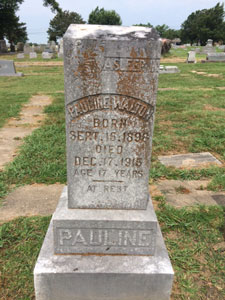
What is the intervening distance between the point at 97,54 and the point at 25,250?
6.42ft

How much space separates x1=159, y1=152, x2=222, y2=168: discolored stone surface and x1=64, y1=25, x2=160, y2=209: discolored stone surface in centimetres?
232

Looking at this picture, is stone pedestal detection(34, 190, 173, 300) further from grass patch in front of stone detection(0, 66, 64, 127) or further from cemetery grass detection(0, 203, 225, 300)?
grass patch in front of stone detection(0, 66, 64, 127)

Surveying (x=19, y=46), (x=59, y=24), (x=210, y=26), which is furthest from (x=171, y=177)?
(x=210, y=26)

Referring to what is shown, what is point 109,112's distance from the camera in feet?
6.22

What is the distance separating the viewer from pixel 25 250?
2549 millimetres

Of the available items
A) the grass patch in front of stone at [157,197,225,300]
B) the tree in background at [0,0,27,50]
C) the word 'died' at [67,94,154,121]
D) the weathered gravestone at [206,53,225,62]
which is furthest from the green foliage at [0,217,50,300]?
the tree in background at [0,0,27,50]

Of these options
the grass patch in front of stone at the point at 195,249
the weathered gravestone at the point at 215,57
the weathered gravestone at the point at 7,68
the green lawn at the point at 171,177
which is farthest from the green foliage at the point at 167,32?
the grass patch in front of stone at the point at 195,249

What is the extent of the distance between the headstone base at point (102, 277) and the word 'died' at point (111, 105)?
1143mm

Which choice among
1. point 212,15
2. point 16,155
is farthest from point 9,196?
point 212,15

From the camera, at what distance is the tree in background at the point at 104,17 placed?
71000 millimetres

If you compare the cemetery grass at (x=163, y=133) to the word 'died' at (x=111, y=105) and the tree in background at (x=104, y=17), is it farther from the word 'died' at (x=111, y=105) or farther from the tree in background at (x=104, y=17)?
the tree in background at (x=104, y=17)

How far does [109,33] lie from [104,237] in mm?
1520

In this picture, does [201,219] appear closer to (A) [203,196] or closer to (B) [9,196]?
(A) [203,196]

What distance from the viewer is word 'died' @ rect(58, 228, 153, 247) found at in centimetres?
207
